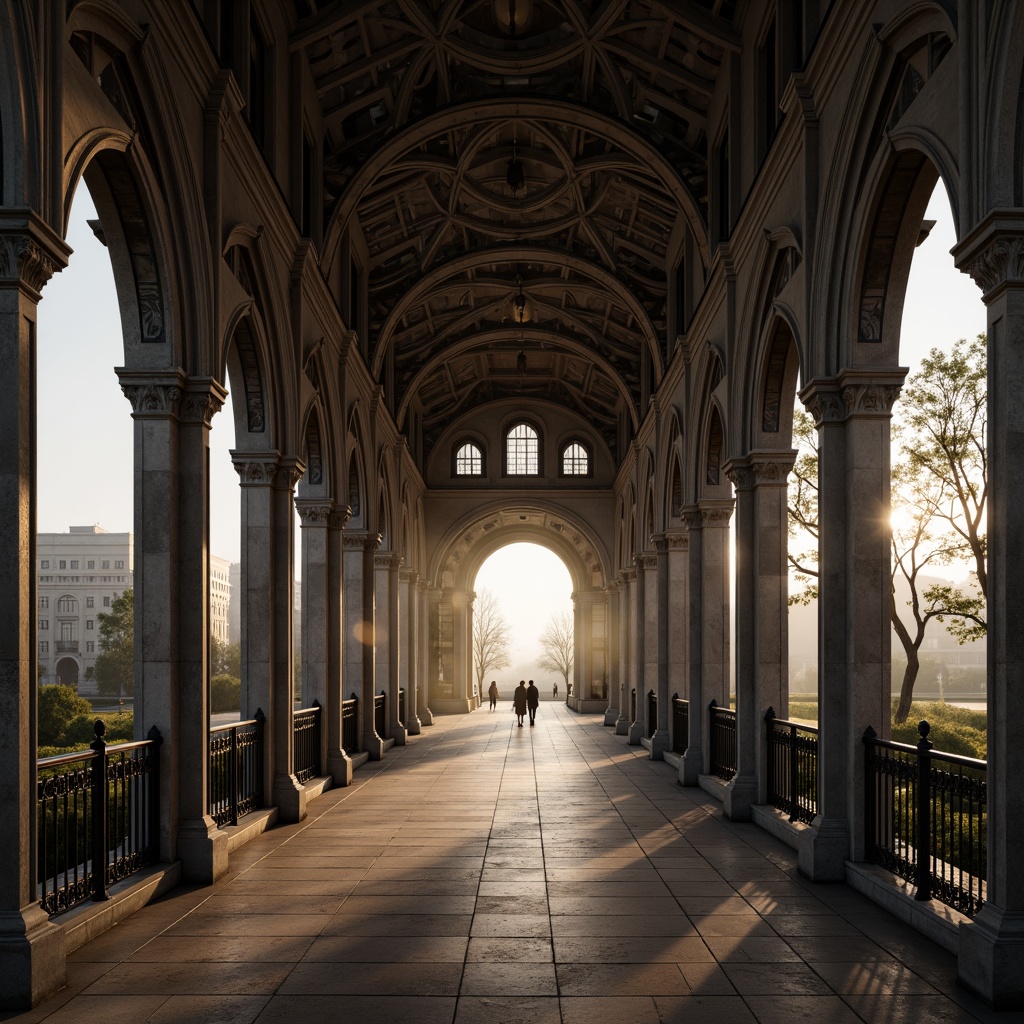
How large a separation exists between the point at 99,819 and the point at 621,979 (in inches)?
152

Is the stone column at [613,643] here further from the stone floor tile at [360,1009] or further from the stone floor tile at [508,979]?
the stone floor tile at [360,1009]

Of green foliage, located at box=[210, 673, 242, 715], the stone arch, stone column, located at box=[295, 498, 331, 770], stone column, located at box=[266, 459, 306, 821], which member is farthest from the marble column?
green foliage, located at box=[210, 673, 242, 715]

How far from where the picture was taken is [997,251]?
6359mm

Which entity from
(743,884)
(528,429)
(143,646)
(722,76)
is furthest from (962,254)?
(528,429)

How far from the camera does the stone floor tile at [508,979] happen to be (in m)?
6.46

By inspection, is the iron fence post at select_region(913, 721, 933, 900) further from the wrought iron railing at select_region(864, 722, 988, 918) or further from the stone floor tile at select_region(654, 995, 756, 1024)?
the stone floor tile at select_region(654, 995, 756, 1024)

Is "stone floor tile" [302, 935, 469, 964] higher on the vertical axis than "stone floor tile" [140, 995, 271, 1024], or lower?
lower

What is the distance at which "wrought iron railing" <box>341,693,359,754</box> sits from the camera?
19578mm

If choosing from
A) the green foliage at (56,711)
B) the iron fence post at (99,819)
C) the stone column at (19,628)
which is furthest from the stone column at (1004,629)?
the green foliage at (56,711)

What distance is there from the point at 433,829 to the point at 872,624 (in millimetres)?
5606

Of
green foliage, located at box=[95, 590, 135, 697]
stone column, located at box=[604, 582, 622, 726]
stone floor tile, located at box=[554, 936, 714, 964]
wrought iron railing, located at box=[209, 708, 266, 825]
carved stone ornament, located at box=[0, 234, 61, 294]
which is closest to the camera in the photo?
carved stone ornament, located at box=[0, 234, 61, 294]

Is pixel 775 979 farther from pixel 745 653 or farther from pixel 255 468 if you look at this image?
pixel 255 468

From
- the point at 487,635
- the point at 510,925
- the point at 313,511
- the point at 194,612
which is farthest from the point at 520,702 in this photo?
the point at 487,635

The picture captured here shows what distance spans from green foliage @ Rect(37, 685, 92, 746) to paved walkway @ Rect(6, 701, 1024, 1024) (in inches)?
836
